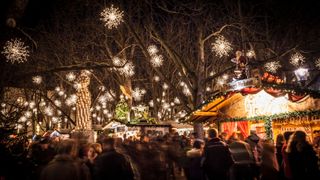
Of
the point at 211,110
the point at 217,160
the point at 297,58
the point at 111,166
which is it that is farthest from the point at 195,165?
the point at 297,58

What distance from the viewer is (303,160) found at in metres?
6.46

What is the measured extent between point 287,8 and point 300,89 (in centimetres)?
1075

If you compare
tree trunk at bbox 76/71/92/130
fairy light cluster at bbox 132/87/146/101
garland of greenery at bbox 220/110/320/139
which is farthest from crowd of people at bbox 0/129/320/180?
fairy light cluster at bbox 132/87/146/101

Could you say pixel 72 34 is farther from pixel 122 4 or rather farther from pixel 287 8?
pixel 287 8

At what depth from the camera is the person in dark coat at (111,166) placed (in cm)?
564

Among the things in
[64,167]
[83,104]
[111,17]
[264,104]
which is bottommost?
[64,167]

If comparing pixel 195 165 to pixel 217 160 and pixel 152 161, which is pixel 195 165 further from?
pixel 152 161

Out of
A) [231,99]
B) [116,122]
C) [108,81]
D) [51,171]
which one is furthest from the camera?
[108,81]

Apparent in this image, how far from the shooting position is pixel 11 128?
25.9 feet

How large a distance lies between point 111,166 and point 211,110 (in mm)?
9645

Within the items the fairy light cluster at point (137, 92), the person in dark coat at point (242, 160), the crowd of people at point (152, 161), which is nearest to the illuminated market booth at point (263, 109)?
the crowd of people at point (152, 161)

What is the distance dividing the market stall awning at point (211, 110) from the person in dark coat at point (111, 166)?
8.14 meters

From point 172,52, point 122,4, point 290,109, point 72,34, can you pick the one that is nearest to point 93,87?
point 72,34

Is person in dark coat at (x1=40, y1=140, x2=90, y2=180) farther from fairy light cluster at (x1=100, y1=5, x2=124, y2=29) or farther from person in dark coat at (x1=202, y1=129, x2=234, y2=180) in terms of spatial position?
fairy light cluster at (x1=100, y1=5, x2=124, y2=29)
